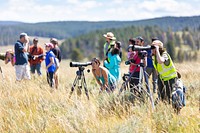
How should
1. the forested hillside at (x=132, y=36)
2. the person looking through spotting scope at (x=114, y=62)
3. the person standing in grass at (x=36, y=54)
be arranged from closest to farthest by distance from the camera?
the person looking through spotting scope at (x=114, y=62) < the person standing in grass at (x=36, y=54) < the forested hillside at (x=132, y=36)

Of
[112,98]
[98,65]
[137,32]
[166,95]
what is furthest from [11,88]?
[137,32]

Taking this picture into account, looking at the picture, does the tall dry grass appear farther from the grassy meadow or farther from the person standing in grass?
the person standing in grass

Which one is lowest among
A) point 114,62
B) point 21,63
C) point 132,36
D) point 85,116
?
point 85,116

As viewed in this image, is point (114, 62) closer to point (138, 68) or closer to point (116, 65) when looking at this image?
point (116, 65)

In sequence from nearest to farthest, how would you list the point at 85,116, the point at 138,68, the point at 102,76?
the point at 85,116 < the point at 102,76 < the point at 138,68

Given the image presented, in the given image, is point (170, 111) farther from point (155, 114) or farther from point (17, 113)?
point (17, 113)

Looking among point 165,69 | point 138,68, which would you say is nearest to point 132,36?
point 138,68

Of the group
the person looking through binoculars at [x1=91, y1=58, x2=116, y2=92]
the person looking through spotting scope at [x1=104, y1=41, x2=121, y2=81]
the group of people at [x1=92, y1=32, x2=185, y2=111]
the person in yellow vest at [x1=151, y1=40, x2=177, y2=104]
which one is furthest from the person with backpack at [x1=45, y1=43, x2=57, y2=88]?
the person in yellow vest at [x1=151, y1=40, x2=177, y2=104]

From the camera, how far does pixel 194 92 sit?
755 centimetres

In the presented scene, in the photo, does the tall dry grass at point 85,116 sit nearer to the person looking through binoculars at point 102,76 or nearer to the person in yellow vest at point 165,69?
the person in yellow vest at point 165,69

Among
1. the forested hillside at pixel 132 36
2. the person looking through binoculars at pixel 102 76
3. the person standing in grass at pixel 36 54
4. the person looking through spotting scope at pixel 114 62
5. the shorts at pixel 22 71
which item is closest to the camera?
the person looking through binoculars at pixel 102 76

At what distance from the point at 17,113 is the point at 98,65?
2444 millimetres

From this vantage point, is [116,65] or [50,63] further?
[50,63]

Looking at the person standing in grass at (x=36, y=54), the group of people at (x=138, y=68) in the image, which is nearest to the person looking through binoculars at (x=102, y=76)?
the group of people at (x=138, y=68)
